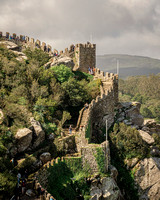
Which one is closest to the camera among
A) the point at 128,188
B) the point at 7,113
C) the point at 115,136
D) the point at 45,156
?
the point at 45,156

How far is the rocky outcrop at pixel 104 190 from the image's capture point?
17644mm

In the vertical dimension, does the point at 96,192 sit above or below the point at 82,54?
below

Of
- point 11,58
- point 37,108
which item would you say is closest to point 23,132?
point 37,108

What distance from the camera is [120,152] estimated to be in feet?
75.7

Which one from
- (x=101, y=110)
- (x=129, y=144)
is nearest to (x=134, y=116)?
(x=101, y=110)

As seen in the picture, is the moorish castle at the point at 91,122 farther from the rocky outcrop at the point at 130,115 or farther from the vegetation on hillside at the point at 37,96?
the vegetation on hillside at the point at 37,96

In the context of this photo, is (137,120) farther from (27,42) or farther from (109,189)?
(27,42)

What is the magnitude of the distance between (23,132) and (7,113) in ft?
9.22

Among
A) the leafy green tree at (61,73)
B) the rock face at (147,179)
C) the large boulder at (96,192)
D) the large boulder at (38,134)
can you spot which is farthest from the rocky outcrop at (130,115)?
the large boulder at (38,134)

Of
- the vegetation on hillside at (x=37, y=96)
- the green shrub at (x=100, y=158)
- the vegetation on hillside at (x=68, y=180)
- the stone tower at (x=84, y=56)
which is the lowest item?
the vegetation on hillside at (x=68, y=180)

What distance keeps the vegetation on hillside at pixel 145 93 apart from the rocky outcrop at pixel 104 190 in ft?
202

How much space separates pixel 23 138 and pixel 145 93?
84.5 meters

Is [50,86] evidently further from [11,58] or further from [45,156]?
[45,156]

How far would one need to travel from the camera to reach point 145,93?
9462 cm
